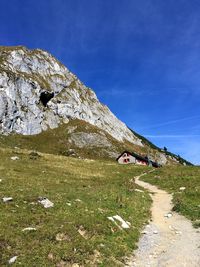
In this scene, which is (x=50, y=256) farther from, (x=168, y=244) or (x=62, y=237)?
(x=168, y=244)

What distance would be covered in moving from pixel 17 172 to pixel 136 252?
1012 inches

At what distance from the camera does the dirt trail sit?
17.5 metres

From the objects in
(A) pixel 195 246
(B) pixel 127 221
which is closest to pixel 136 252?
(A) pixel 195 246

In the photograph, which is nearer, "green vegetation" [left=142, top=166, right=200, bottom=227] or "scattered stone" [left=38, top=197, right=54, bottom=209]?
"scattered stone" [left=38, top=197, right=54, bottom=209]

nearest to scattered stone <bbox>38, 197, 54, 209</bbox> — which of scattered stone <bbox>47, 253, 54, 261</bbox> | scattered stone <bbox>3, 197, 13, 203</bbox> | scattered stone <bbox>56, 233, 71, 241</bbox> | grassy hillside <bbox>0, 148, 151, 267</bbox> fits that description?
grassy hillside <bbox>0, 148, 151, 267</bbox>

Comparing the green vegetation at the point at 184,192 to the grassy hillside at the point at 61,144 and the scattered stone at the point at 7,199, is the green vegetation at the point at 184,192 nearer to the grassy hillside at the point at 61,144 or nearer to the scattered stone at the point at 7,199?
the scattered stone at the point at 7,199

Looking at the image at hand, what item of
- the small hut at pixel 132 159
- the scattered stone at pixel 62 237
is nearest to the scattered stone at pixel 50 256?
the scattered stone at pixel 62 237

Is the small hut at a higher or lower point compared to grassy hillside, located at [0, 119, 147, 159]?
lower

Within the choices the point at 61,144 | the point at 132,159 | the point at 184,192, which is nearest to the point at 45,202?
the point at 184,192

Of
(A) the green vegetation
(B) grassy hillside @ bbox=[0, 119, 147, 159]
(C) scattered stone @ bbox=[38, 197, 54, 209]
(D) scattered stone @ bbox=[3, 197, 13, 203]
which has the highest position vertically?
(B) grassy hillside @ bbox=[0, 119, 147, 159]

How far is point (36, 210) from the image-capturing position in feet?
75.9

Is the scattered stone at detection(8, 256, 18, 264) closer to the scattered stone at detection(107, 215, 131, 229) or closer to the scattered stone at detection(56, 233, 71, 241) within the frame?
the scattered stone at detection(56, 233, 71, 241)

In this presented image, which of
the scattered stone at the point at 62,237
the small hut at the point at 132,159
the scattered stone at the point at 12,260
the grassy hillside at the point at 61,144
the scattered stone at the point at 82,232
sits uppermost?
the grassy hillside at the point at 61,144

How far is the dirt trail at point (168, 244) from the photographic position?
1748 cm
